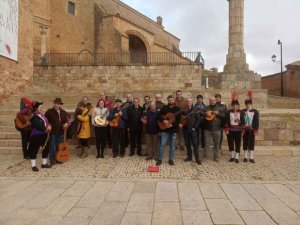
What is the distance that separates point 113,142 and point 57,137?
1.55 meters

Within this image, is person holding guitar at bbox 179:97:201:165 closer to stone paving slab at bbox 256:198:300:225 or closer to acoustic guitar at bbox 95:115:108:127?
acoustic guitar at bbox 95:115:108:127

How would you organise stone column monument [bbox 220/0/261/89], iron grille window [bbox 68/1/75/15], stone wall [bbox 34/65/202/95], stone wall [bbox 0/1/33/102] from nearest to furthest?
stone wall [bbox 0/1/33/102] → stone column monument [bbox 220/0/261/89] → stone wall [bbox 34/65/202/95] → iron grille window [bbox 68/1/75/15]

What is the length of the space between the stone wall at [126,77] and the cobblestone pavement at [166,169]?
11.5 m

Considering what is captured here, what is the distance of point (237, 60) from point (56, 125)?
46.3 ft

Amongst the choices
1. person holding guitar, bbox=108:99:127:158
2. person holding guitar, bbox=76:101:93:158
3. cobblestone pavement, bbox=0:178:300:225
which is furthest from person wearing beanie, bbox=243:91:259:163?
person holding guitar, bbox=76:101:93:158

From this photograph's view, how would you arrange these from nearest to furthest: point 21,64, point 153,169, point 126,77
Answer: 1. point 153,169
2. point 21,64
3. point 126,77

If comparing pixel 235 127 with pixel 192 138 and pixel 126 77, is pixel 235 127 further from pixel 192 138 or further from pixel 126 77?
pixel 126 77

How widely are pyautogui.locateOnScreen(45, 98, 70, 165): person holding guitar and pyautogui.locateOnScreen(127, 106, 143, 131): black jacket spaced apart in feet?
5.68

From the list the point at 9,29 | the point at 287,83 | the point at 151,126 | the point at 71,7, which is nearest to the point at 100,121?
the point at 151,126

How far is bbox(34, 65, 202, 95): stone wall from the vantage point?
18.8 meters

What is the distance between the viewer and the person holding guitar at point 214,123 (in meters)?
7.34

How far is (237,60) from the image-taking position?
17922 millimetres

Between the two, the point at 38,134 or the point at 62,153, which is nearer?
the point at 38,134

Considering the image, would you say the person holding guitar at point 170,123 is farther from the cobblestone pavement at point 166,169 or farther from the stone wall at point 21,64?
the stone wall at point 21,64
